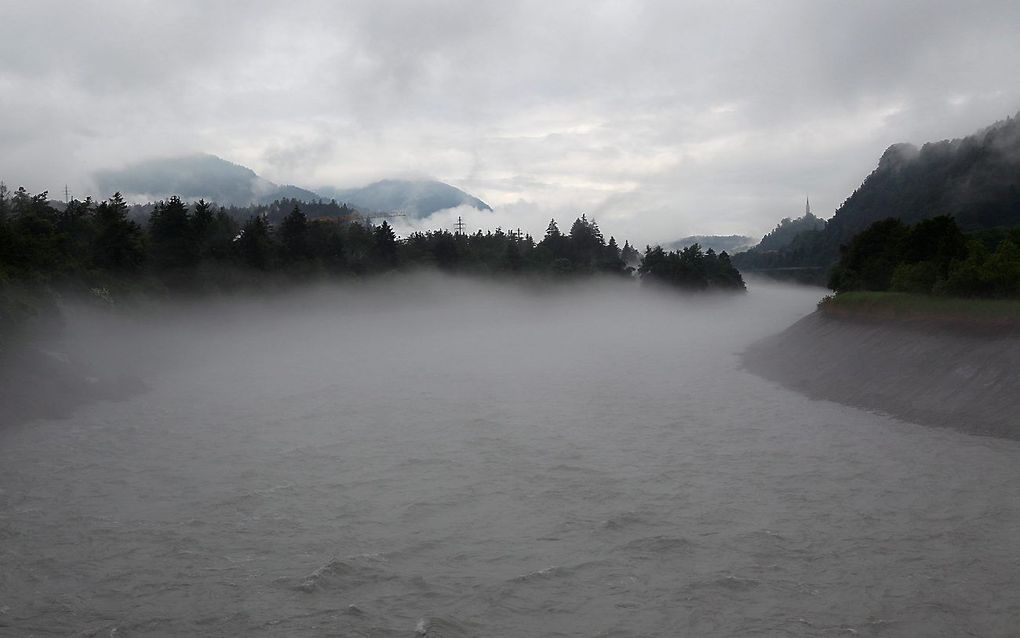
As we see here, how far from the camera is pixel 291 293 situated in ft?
362

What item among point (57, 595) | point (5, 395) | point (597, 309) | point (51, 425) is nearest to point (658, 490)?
point (57, 595)

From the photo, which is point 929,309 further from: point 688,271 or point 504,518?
point 688,271

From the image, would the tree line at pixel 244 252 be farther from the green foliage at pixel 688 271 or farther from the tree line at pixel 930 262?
the tree line at pixel 930 262

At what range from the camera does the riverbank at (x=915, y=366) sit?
30688 mm

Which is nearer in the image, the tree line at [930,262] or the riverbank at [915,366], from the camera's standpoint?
the riverbank at [915,366]

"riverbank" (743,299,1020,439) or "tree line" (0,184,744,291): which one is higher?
"tree line" (0,184,744,291)

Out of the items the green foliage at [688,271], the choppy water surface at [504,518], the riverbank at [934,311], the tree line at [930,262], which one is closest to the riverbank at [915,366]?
the riverbank at [934,311]

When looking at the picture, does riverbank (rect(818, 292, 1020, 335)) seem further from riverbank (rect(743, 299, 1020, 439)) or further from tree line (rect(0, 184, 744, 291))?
tree line (rect(0, 184, 744, 291))

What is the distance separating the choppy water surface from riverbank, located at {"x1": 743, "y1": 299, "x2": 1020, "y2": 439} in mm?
2031

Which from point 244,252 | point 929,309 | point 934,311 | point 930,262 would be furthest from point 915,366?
point 244,252

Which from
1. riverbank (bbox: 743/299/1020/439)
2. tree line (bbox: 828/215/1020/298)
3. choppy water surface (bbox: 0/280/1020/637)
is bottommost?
choppy water surface (bbox: 0/280/1020/637)

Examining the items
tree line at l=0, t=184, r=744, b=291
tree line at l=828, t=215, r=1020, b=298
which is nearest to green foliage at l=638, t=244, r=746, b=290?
tree line at l=0, t=184, r=744, b=291

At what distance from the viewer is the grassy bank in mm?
36031

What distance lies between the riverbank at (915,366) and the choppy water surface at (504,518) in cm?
203
